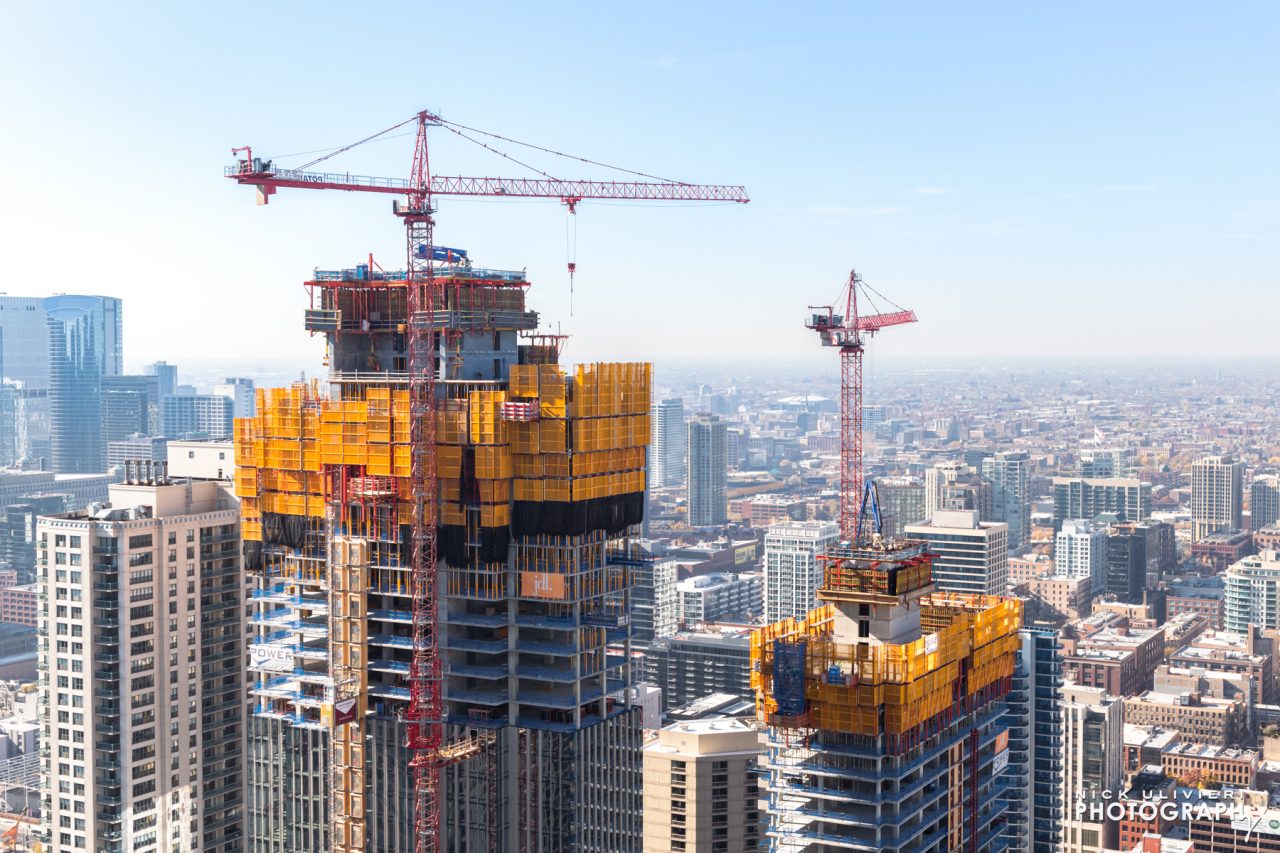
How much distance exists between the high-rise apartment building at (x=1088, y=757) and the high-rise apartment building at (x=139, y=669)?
56.9m

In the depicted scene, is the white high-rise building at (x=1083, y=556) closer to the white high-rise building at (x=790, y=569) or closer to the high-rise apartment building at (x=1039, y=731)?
the white high-rise building at (x=790, y=569)

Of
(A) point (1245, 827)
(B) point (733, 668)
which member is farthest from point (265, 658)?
(B) point (733, 668)

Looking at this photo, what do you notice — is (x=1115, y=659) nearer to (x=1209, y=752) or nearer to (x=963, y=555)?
(x=963, y=555)

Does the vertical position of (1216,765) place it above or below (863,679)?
below

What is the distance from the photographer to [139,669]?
174 feet

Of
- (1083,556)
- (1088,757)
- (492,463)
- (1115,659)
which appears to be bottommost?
(1088,757)

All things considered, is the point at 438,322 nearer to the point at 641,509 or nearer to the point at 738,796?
the point at 641,509

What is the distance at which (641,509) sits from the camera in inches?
1909

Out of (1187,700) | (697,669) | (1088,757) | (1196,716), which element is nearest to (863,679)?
(1088,757)

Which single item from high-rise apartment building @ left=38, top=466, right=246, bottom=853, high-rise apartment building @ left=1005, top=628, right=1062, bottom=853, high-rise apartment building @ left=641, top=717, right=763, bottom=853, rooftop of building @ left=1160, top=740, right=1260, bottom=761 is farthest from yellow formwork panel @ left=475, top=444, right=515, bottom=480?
rooftop of building @ left=1160, top=740, right=1260, bottom=761

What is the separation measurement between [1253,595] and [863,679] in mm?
127646

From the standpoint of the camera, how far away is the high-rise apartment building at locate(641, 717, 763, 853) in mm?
56688

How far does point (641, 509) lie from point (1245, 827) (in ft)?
168

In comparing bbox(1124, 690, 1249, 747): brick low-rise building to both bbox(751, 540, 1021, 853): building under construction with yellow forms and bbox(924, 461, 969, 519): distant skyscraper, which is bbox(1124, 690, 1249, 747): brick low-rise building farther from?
bbox(751, 540, 1021, 853): building under construction with yellow forms
